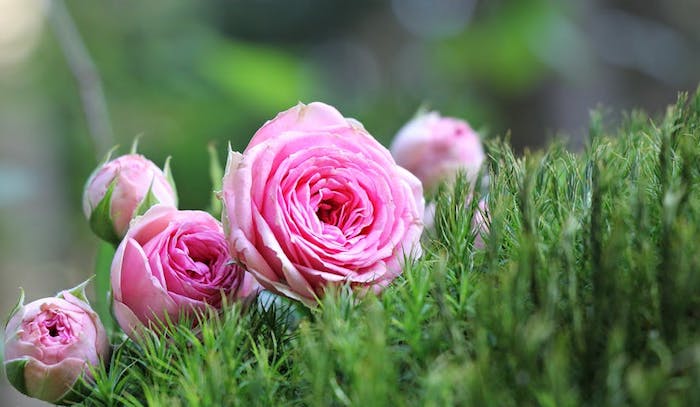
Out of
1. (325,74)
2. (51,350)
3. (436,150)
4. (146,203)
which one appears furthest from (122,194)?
(325,74)

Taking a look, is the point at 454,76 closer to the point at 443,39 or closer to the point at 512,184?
the point at 443,39

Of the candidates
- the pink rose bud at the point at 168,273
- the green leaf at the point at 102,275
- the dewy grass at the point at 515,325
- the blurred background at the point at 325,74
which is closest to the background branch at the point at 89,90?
A: the blurred background at the point at 325,74

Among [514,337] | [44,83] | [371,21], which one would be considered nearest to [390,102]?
[371,21]

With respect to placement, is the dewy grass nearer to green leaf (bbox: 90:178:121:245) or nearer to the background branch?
green leaf (bbox: 90:178:121:245)

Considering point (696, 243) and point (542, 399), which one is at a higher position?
point (696, 243)

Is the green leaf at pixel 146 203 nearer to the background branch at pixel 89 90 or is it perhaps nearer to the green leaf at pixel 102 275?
the green leaf at pixel 102 275

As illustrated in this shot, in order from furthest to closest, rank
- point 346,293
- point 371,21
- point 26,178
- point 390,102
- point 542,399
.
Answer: point 371,21
point 390,102
point 26,178
point 346,293
point 542,399
